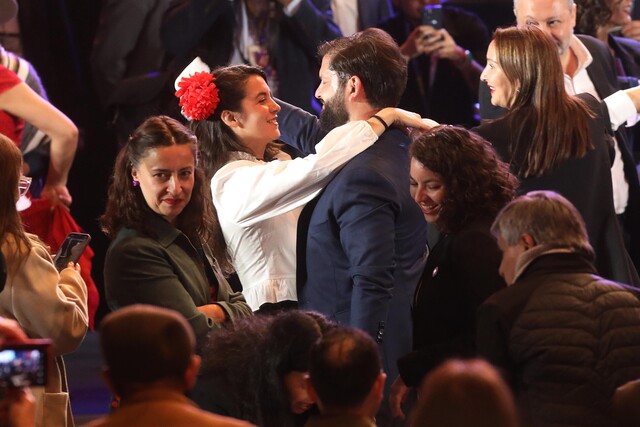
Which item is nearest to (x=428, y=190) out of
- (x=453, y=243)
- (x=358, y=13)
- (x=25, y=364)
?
(x=453, y=243)

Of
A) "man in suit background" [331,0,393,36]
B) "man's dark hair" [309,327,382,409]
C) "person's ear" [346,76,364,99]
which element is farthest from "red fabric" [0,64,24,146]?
"man's dark hair" [309,327,382,409]

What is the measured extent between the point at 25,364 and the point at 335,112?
6.55ft

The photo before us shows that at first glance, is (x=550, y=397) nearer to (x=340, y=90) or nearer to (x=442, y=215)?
(x=442, y=215)

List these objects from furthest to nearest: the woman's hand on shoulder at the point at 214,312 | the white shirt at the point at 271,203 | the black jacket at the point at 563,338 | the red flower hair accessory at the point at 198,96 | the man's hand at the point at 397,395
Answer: the red flower hair accessory at the point at 198,96 < the white shirt at the point at 271,203 < the woman's hand on shoulder at the point at 214,312 < the man's hand at the point at 397,395 < the black jacket at the point at 563,338

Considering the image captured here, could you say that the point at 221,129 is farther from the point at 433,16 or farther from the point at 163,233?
the point at 433,16

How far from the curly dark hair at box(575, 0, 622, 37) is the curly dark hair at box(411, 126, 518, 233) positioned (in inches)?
133

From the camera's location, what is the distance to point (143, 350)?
234 centimetres

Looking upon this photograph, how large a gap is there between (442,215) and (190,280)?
86cm

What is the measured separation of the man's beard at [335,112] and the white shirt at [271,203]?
0.18m

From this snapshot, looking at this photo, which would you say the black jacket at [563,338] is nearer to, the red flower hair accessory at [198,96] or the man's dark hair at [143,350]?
the man's dark hair at [143,350]

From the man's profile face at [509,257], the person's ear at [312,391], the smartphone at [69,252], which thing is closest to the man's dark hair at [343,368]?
the person's ear at [312,391]

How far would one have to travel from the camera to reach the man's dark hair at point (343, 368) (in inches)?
99.8

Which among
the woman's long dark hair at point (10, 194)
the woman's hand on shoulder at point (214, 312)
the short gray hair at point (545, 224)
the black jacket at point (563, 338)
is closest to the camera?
the black jacket at point (563, 338)

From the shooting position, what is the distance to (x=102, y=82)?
6828 mm
